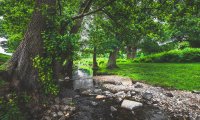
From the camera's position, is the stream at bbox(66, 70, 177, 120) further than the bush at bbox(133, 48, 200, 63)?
No

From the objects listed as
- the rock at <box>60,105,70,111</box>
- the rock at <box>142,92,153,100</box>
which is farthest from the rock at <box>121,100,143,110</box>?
the rock at <box>60,105,70,111</box>

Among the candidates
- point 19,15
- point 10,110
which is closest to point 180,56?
point 19,15

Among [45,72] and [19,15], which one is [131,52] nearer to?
[19,15]

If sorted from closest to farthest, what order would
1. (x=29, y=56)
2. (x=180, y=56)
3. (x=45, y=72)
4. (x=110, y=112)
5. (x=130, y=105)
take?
(x=29, y=56)
(x=45, y=72)
(x=110, y=112)
(x=130, y=105)
(x=180, y=56)

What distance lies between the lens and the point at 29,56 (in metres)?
7.46

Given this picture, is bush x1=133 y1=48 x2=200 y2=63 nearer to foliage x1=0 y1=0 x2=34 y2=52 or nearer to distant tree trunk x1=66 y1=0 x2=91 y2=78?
distant tree trunk x1=66 y1=0 x2=91 y2=78

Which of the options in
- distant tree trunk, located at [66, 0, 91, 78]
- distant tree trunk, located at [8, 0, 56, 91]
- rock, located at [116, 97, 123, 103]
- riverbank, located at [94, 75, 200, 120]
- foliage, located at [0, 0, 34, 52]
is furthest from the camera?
rock, located at [116, 97, 123, 103]

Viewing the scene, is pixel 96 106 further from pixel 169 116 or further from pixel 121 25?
pixel 121 25

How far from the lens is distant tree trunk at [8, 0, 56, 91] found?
24.0 ft

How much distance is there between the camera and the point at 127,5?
8.38 meters

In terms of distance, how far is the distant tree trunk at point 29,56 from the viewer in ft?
24.0

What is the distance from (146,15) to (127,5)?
0.91 m

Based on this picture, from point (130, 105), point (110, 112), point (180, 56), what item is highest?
point (180, 56)

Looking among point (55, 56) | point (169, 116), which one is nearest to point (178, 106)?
point (169, 116)
